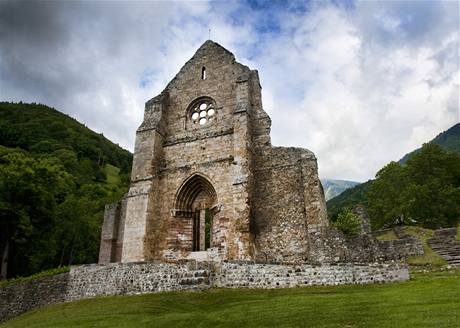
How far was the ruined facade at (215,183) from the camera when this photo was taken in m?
17.5

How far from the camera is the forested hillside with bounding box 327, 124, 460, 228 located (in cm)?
2785

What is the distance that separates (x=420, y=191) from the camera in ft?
91.0

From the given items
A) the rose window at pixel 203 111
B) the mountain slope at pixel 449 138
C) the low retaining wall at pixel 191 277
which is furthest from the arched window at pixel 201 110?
the mountain slope at pixel 449 138

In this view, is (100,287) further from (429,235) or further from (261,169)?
(429,235)

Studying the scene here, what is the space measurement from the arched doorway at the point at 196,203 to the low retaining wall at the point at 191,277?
19.8 feet

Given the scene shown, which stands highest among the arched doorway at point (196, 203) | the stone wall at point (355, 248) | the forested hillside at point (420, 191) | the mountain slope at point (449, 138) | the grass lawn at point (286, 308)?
the mountain slope at point (449, 138)

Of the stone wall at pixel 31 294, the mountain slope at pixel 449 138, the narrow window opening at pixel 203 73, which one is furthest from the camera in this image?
the mountain slope at pixel 449 138

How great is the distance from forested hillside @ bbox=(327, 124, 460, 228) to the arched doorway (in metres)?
10.7

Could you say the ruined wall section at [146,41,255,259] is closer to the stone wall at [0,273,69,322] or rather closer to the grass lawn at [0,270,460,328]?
the stone wall at [0,273,69,322]

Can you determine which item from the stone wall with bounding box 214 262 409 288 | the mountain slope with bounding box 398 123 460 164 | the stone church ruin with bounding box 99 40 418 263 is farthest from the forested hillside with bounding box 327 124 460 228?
the mountain slope with bounding box 398 123 460 164

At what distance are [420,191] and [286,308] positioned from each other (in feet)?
73.2

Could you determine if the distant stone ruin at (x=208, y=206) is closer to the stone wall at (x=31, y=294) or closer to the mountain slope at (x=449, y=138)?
the stone wall at (x=31, y=294)

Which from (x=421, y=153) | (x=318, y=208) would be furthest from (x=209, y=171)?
(x=421, y=153)

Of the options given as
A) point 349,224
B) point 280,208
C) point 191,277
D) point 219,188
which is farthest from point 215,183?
point 191,277
